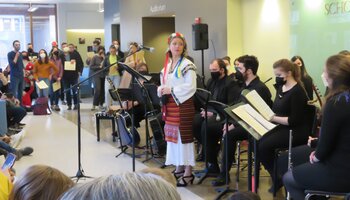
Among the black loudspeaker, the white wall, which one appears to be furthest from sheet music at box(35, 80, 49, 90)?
the white wall

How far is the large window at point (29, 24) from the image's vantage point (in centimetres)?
1731

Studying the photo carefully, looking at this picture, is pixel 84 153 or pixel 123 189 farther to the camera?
pixel 84 153

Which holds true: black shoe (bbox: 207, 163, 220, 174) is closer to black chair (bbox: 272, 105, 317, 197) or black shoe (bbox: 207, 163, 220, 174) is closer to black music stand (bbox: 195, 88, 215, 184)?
black music stand (bbox: 195, 88, 215, 184)

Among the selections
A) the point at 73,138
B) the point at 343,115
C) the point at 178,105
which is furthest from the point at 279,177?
the point at 73,138

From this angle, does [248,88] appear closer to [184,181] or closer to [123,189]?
[184,181]

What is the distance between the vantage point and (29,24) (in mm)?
17797

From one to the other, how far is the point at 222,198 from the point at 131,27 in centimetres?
881

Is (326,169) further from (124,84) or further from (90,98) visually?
(90,98)

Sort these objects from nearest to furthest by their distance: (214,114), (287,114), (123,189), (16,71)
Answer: (123,189) → (287,114) → (214,114) → (16,71)

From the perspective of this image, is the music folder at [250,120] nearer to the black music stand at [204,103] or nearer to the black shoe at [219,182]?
the black music stand at [204,103]

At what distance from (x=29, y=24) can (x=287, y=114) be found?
15.6 m

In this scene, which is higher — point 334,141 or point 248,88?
point 248,88

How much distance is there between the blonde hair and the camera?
1677 millimetres

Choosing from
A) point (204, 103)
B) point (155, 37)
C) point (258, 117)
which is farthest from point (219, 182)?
point (155, 37)
